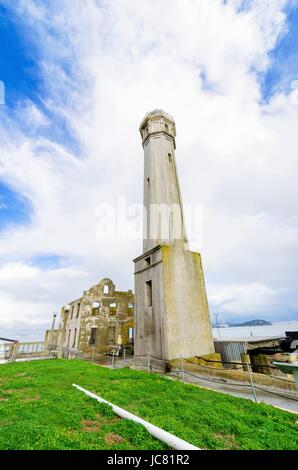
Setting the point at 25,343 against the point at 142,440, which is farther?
the point at 25,343

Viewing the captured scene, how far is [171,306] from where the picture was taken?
12.4m

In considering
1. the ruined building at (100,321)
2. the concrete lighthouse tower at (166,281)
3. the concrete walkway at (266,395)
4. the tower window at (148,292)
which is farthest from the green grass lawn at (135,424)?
the ruined building at (100,321)

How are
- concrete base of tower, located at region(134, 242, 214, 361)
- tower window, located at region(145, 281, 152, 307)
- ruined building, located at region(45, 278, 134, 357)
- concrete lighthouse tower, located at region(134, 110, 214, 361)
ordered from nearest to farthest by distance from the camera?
1. concrete base of tower, located at region(134, 242, 214, 361)
2. concrete lighthouse tower, located at region(134, 110, 214, 361)
3. tower window, located at region(145, 281, 152, 307)
4. ruined building, located at region(45, 278, 134, 357)

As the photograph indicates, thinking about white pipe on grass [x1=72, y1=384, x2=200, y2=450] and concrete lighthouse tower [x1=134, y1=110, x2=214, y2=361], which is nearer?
white pipe on grass [x1=72, y1=384, x2=200, y2=450]

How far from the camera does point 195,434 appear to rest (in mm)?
4027

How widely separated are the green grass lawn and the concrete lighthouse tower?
4807 millimetres

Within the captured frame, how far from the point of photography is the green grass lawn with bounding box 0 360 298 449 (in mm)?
3758

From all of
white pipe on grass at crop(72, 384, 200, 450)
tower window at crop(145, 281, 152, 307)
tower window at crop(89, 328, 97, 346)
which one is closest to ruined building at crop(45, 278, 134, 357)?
tower window at crop(89, 328, 97, 346)

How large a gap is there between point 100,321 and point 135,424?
2204cm

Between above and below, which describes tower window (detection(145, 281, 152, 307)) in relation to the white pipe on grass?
above

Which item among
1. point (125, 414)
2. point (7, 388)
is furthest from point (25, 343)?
point (125, 414)

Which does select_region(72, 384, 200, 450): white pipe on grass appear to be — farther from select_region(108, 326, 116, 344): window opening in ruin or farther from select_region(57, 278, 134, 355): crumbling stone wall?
select_region(108, 326, 116, 344): window opening in ruin
